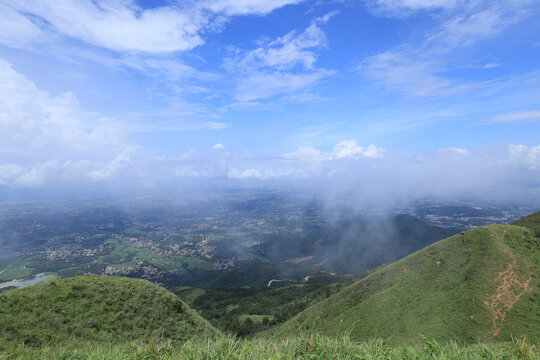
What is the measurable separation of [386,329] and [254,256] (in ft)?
511

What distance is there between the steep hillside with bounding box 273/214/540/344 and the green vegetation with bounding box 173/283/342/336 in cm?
2721

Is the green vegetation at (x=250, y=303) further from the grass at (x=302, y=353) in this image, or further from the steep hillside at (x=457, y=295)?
the grass at (x=302, y=353)

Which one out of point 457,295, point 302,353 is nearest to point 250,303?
point 457,295

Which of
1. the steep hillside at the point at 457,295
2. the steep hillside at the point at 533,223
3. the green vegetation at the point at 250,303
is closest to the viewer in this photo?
the steep hillside at the point at 457,295

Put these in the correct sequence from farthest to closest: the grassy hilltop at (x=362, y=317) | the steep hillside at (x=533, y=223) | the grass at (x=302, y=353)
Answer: the steep hillside at (x=533, y=223)
the grassy hilltop at (x=362, y=317)
the grass at (x=302, y=353)

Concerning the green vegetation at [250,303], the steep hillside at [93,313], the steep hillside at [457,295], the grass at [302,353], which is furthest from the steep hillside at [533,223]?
the steep hillside at [93,313]

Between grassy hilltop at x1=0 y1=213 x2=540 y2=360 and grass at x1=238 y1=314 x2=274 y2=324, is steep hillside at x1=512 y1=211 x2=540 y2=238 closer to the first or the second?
grassy hilltop at x1=0 y1=213 x2=540 y2=360

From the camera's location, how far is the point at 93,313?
721 inches

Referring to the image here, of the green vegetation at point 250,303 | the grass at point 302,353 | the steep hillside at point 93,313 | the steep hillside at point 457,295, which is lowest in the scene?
the green vegetation at point 250,303

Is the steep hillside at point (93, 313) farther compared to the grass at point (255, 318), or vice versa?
the grass at point (255, 318)

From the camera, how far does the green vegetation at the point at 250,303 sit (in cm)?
7038

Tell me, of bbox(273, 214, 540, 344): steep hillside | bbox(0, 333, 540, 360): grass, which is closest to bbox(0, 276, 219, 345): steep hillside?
bbox(0, 333, 540, 360): grass

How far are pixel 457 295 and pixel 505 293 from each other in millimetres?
6219

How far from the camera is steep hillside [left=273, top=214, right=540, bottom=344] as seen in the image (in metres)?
32.5
